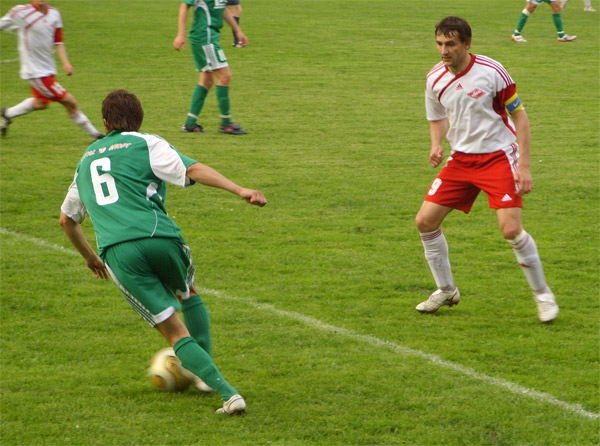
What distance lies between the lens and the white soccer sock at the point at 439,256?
20.8 feet

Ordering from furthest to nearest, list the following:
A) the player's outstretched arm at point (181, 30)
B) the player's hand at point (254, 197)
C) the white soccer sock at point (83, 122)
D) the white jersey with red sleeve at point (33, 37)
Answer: the player's outstretched arm at point (181, 30)
the white soccer sock at point (83, 122)
the white jersey with red sleeve at point (33, 37)
the player's hand at point (254, 197)

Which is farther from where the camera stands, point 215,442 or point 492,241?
point 492,241

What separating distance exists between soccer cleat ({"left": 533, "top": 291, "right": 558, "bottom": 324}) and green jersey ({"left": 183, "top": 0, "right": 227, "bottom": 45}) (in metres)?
7.20

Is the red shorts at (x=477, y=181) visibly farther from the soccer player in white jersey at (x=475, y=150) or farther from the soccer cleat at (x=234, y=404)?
the soccer cleat at (x=234, y=404)

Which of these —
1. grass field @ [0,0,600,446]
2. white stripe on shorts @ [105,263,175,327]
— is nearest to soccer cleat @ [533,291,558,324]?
grass field @ [0,0,600,446]

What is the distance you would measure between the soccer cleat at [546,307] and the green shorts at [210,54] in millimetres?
7032

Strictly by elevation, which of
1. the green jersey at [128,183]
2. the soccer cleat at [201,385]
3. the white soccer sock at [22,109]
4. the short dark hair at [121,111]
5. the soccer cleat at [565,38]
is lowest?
the soccer cleat at [565,38]

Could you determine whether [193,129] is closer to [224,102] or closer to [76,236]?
[224,102]

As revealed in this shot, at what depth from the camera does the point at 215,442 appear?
4488mm

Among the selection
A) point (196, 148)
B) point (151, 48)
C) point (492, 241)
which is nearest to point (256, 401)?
point (492, 241)

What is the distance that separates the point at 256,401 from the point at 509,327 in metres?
2.04

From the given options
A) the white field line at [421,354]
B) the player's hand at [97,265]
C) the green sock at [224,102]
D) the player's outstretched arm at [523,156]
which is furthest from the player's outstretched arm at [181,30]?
the player's hand at [97,265]

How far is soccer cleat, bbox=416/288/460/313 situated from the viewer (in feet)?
20.9

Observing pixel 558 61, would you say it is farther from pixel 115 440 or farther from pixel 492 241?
pixel 115 440
